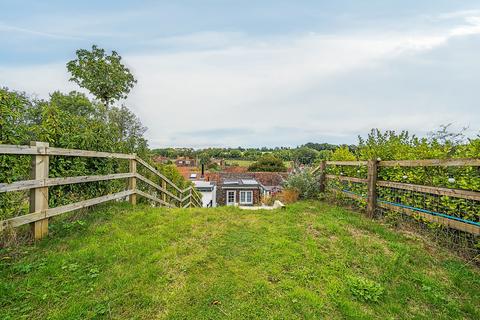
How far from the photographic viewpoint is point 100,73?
16.2 m

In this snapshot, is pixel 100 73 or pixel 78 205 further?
pixel 100 73

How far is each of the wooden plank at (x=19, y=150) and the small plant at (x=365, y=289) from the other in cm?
443

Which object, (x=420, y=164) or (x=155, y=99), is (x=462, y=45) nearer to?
(x=420, y=164)

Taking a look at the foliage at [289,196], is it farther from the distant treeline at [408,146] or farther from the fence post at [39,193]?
the fence post at [39,193]

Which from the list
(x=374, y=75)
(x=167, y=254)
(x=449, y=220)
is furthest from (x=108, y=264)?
(x=374, y=75)

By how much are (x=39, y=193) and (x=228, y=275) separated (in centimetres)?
294

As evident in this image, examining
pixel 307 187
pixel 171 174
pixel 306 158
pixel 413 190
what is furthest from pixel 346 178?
pixel 171 174

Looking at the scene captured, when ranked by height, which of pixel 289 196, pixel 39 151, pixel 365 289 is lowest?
pixel 365 289

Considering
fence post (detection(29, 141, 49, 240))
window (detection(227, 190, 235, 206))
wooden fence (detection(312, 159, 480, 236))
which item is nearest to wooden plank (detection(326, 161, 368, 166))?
wooden fence (detection(312, 159, 480, 236))

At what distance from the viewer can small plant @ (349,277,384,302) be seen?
2596mm

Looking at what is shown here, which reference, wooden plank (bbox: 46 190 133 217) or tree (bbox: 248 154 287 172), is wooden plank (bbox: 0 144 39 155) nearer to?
wooden plank (bbox: 46 190 133 217)

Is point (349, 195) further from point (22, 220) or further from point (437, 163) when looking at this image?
point (22, 220)

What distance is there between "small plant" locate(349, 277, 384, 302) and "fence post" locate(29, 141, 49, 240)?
4295 mm

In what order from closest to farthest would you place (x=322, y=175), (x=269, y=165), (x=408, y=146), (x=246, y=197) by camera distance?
(x=408, y=146) < (x=322, y=175) < (x=246, y=197) < (x=269, y=165)
